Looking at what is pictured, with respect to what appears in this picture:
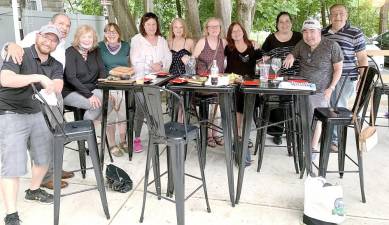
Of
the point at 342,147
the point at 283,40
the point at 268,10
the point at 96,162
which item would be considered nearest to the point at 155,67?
the point at 283,40

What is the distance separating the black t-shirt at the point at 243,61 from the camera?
3.89 meters

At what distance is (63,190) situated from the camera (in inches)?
A: 127

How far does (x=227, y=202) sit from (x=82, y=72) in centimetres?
191

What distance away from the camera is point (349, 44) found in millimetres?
3848

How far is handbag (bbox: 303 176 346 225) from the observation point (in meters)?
2.49

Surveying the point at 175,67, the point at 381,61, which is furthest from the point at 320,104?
the point at 381,61

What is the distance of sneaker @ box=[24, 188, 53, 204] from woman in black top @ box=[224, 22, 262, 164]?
201 centimetres

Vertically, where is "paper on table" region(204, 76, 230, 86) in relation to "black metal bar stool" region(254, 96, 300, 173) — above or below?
above

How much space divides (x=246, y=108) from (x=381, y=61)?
5.02 meters

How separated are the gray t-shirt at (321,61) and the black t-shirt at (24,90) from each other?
229 centimetres

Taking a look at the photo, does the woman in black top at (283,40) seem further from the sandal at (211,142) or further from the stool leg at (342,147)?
the stool leg at (342,147)

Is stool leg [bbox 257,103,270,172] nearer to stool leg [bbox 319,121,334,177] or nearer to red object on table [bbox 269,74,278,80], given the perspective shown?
red object on table [bbox 269,74,278,80]

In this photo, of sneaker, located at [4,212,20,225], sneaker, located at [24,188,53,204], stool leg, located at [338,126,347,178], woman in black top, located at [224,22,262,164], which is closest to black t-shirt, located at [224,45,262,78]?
woman in black top, located at [224,22,262,164]

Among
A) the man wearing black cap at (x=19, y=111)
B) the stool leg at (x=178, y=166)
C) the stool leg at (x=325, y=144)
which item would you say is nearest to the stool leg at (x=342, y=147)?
the stool leg at (x=325, y=144)
